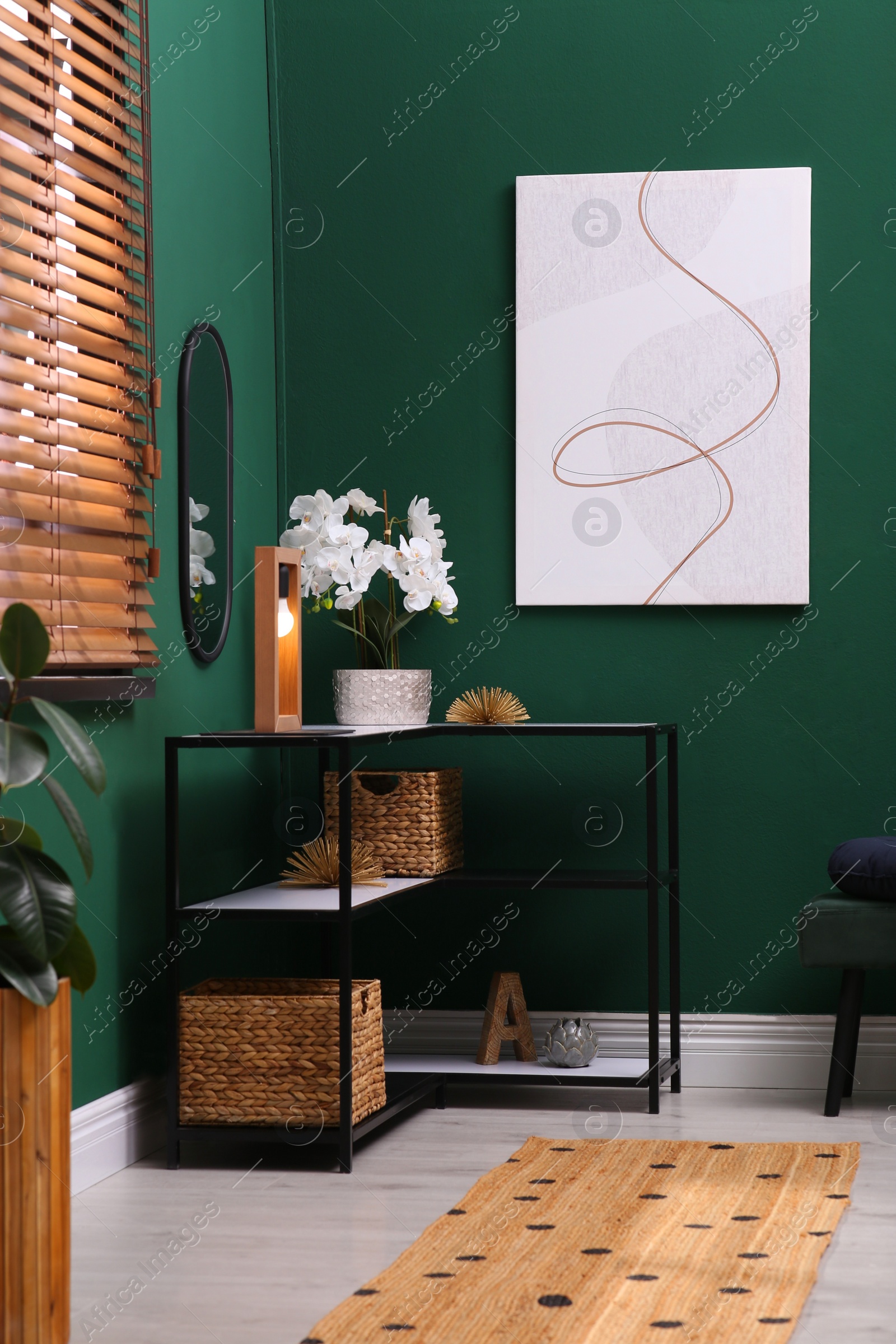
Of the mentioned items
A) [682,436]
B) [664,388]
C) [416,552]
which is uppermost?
[664,388]

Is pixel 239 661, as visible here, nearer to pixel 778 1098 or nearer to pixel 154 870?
pixel 154 870

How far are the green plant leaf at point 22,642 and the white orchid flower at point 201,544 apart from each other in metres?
1.28

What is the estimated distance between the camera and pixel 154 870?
9.32ft

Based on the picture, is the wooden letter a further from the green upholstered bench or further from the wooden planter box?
the wooden planter box

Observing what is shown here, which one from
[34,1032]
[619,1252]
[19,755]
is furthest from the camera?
[619,1252]

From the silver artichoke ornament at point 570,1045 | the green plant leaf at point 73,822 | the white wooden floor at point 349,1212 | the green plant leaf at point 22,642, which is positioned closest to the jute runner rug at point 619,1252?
the white wooden floor at point 349,1212

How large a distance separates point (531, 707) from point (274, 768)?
0.62 meters

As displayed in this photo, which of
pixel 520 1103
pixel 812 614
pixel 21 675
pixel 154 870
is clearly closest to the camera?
pixel 21 675

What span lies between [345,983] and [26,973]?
922 mm

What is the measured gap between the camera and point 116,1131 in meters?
2.66

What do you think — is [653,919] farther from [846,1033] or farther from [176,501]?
[176,501]

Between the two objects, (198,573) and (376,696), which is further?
(376,696)

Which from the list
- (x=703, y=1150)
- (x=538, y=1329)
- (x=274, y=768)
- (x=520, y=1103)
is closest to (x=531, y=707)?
(x=274, y=768)

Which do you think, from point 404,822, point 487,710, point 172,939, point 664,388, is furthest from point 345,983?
point 664,388
